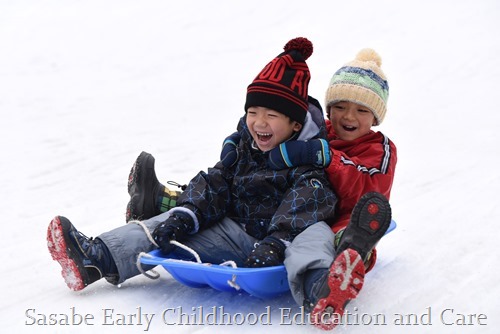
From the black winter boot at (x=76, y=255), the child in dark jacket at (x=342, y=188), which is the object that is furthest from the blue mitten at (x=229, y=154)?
the black winter boot at (x=76, y=255)

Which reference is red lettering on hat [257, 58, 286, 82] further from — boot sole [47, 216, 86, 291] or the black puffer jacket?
boot sole [47, 216, 86, 291]

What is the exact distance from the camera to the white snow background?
258 cm

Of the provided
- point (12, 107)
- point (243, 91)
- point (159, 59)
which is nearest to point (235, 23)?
point (159, 59)

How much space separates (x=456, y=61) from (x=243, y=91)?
7.95 feet

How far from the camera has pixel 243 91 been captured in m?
7.14

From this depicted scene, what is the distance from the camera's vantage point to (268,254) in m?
2.40

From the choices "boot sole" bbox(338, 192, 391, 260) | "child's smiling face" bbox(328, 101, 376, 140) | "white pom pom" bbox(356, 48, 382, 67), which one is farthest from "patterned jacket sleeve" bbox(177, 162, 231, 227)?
"white pom pom" bbox(356, 48, 382, 67)

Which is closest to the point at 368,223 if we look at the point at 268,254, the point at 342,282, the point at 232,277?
the point at 342,282

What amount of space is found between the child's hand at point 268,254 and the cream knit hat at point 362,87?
0.84 meters

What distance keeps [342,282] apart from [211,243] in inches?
31.9

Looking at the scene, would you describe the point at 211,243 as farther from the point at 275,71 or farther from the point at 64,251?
the point at 275,71

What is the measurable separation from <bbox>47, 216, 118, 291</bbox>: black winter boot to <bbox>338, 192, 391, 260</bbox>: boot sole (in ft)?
3.22

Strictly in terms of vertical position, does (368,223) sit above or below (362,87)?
below

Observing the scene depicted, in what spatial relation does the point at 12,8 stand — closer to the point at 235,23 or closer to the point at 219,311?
the point at 235,23
